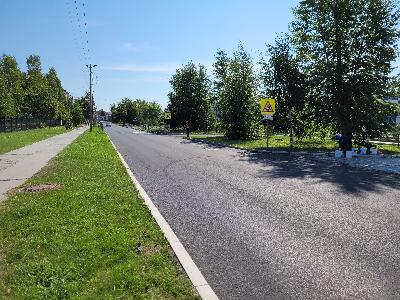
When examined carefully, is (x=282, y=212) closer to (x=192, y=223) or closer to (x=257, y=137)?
(x=192, y=223)

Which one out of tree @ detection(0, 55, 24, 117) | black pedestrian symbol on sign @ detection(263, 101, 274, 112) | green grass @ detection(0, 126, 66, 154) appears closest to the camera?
black pedestrian symbol on sign @ detection(263, 101, 274, 112)

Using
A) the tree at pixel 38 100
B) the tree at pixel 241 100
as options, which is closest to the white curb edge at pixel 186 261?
the tree at pixel 241 100

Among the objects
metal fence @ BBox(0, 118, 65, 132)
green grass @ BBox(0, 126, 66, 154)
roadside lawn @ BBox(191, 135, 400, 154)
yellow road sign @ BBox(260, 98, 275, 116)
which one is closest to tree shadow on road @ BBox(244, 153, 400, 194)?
→ roadside lawn @ BBox(191, 135, 400, 154)

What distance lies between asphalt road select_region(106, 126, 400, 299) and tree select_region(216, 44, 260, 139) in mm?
25285

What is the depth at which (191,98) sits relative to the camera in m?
63.9

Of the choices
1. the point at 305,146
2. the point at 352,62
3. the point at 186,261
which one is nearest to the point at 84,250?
the point at 186,261

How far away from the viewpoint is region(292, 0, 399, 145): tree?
24500mm

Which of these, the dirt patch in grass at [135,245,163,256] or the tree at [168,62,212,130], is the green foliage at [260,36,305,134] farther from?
the tree at [168,62,212,130]

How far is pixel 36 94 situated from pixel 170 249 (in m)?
79.3

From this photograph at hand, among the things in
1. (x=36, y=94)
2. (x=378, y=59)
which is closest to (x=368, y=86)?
(x=378, y=59)

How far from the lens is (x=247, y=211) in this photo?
860 cm

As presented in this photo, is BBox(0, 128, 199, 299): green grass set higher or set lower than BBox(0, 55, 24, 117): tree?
lower

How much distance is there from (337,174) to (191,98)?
166 feet

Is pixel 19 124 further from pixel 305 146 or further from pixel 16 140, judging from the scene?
pixel 305 146
